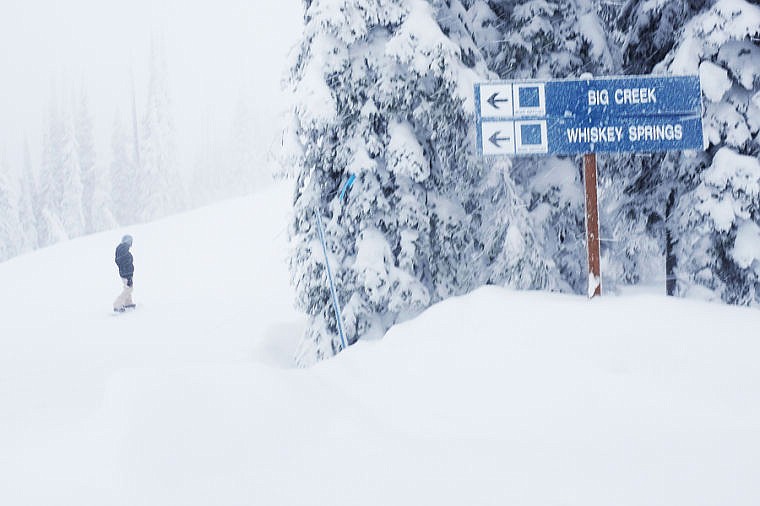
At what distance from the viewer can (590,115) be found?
617cm

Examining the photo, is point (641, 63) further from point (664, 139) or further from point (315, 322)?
point (315, 322)

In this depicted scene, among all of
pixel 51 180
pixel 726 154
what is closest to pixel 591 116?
pixel 726 154

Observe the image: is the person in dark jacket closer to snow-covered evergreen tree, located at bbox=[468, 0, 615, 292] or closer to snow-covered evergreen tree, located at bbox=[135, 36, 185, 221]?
snow-covered evergreen tree, located at bbox=[468, 0, 615, 292]

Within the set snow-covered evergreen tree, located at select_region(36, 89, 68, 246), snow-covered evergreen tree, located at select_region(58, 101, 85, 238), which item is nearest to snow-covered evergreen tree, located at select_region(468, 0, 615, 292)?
snow-covered evergreen tree, located at select_region(36, 89, 68, 246)

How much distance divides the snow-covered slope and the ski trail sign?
4.36 feet

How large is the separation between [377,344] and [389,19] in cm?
497

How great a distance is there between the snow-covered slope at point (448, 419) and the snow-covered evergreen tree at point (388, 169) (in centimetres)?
210

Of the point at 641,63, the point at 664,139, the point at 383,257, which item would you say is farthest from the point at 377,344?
the point at 641,63

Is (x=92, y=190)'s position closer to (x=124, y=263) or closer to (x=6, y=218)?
(x=6, y=218)

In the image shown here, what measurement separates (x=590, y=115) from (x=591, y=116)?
0.02 meters

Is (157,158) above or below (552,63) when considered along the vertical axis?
above

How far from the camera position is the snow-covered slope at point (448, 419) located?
3.60 metres

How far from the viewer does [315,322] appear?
959 centimetres

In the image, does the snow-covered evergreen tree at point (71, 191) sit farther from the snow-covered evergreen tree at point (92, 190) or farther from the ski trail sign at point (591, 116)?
the ski trail sign at point (591, 116)
